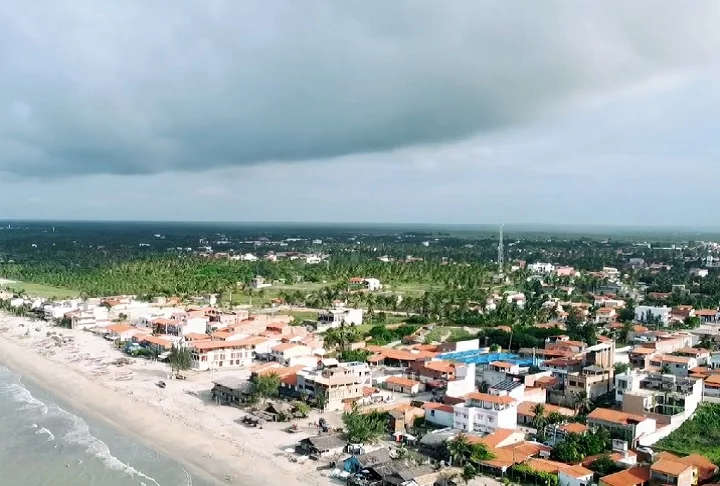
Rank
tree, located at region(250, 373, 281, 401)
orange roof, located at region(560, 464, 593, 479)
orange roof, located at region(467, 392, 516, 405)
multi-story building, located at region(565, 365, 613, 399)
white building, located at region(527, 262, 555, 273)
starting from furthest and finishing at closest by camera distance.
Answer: white building, located at region(527, 262, 555, 273)
multi-story building, located at region(565, 365, 613, 399)
tree, located at region(250, 373, 281, 401)
orange roof, located at region(467, 392, 516, 405)
orange roof, located at region(560, 464, 593, 479)

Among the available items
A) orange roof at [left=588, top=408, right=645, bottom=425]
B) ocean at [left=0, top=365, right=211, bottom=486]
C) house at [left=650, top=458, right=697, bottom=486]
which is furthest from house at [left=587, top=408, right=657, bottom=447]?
ocean at [left=0, top=365, right=211, bottom=486]

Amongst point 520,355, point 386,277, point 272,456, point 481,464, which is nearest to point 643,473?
point 481,464

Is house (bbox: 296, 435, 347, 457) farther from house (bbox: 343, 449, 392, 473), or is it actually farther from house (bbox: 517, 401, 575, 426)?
house (bbox: 517, 401, 575, 426)

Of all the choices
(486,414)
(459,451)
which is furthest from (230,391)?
(459,451)

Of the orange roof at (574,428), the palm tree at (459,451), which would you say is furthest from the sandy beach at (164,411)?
the orange roof at (574,428)

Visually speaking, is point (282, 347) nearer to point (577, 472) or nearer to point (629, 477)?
point (577, 472)
